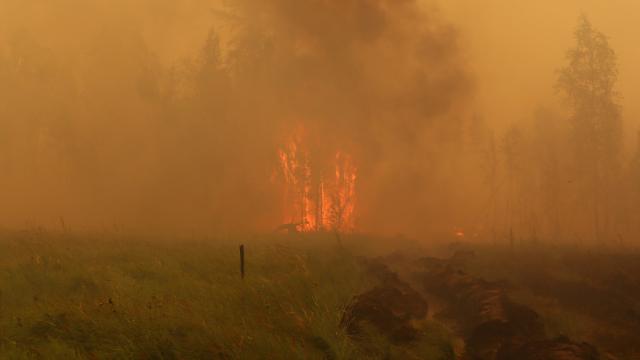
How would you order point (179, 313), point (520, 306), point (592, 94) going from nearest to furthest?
point (179, 313)
point (520, 306)
point (592, 94)

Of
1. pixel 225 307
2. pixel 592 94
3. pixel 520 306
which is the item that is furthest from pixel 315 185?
pixel 225 307

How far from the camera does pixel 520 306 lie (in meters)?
10.5

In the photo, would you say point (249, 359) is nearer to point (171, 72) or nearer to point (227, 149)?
point (227, 149)

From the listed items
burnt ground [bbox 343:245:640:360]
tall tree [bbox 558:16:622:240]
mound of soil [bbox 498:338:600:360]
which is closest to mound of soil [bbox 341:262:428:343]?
burnt ground [bbox 343:245:640:360]

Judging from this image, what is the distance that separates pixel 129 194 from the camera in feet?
158

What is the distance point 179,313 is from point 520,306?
7.27 metres

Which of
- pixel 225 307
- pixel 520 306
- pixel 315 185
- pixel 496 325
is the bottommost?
pixel 496 325

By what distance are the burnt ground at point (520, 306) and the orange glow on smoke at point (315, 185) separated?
84.1ft

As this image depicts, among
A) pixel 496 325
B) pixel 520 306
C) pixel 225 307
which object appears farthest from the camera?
pixel 520 306

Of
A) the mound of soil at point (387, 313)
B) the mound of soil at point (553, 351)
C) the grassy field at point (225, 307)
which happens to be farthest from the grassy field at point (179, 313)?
the mound of soil at point (553, 351)

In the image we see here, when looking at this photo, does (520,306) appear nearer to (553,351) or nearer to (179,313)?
(553,351)

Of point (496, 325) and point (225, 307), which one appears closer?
point (225, 307)

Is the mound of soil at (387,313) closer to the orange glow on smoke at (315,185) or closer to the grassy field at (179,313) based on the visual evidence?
the grassy field at (179,313)

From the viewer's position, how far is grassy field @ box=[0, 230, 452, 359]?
6.41 meters
